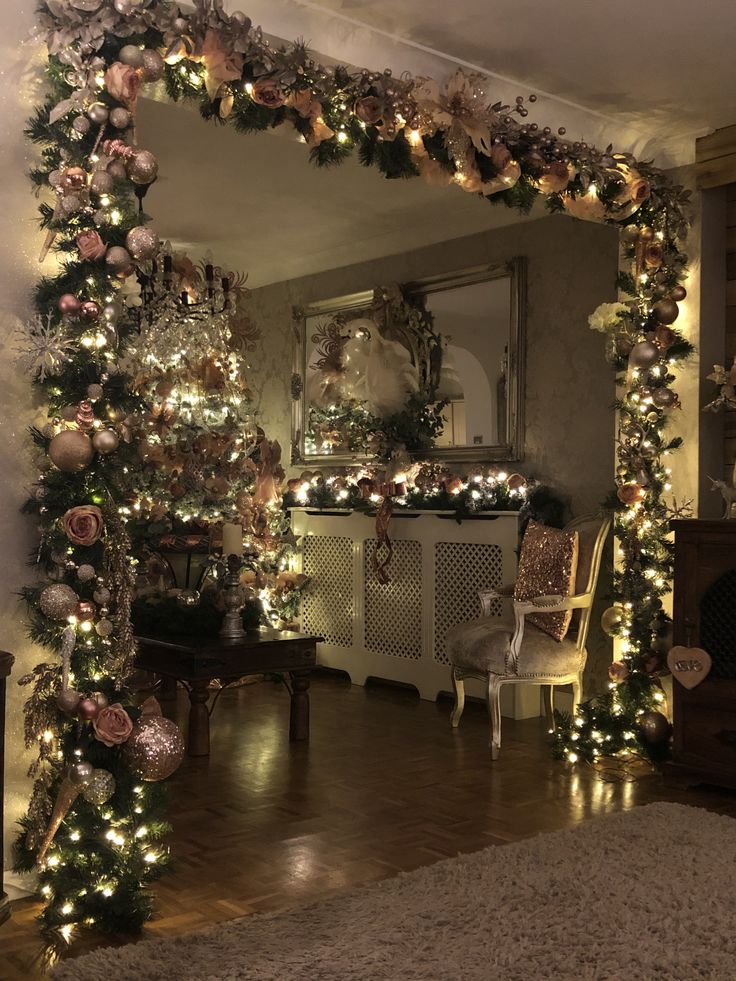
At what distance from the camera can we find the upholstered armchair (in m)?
5.07

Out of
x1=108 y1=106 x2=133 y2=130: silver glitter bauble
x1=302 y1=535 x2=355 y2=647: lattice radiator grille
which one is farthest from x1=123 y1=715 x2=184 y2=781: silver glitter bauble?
x1=302 y1=535 x2=355 y2=647: lattice radiator grille

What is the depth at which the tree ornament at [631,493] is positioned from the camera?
4.93 metres

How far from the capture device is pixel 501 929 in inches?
116

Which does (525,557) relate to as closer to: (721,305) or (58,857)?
(721,305)

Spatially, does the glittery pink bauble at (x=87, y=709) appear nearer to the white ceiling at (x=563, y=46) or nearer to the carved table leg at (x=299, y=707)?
the carved table leg at (x=299, y=707)

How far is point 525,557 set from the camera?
5484mm

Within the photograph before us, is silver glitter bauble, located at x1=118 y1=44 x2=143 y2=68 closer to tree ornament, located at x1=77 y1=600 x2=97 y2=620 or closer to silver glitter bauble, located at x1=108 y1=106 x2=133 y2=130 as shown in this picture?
silver glitter bauble, located at x1=108 y1=106 x2=133 y2=130

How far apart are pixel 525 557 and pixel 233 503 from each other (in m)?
2.59

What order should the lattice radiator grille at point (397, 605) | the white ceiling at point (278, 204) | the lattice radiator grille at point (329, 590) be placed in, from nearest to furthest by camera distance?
1. the white ceiling at point (278, 204)
2. the lattice radiator grille at point (397, 605)
3. the lattice radiator grille at point (329, 590)

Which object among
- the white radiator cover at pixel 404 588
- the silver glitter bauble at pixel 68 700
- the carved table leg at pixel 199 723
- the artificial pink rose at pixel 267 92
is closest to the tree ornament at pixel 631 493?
the white radiator cover at pixel 404 588

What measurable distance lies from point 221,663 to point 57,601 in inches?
79.7

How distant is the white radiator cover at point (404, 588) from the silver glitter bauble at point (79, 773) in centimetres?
332

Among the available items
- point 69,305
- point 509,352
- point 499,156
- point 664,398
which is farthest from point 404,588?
point 69,305

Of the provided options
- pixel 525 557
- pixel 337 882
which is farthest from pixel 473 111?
pixel 337 882
